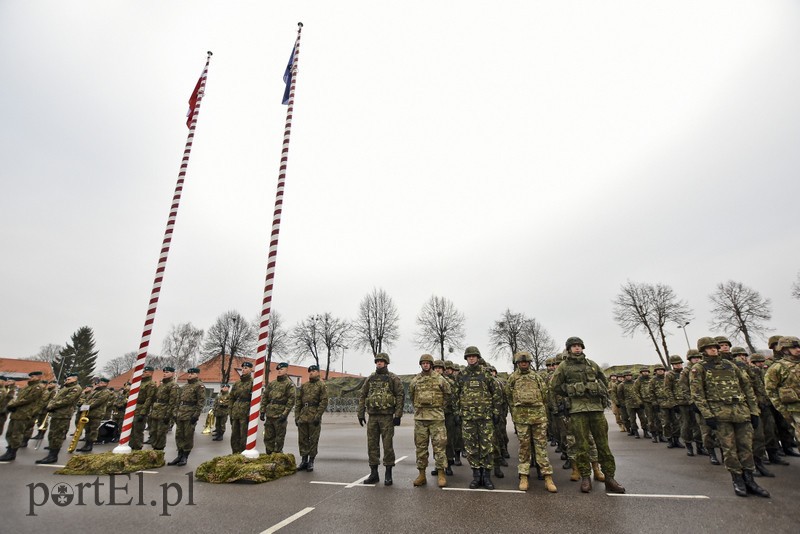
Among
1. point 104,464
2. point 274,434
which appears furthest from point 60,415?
point 274,434

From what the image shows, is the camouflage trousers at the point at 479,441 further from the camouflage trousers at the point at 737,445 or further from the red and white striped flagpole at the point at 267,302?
the red and white striped flagpole at the point at 267,302

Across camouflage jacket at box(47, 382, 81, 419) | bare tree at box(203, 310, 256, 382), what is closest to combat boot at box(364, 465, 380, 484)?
camouflage jacket at box(47, 382, 81, 419)

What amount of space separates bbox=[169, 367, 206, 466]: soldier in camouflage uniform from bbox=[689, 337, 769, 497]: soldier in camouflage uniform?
1008cm

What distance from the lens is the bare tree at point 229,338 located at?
4969cm

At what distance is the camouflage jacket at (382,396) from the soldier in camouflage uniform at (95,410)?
9.72 meters

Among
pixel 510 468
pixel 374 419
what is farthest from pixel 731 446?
pixel 374 419

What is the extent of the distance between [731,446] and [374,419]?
572cm

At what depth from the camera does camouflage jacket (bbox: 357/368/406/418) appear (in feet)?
23.1

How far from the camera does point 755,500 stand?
16.6ft

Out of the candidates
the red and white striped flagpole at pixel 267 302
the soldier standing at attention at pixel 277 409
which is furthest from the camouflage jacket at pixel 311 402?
the red and white striped flagpole at pixel 267 302

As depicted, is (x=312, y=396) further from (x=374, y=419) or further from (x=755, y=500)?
(x=755, y=500)

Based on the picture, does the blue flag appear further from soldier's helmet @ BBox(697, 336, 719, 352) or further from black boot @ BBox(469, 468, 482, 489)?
soldier's helmet @ BBox(697, 336, 719, 352)

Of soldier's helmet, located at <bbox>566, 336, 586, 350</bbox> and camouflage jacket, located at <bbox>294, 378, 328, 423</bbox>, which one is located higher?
soldier's helmet, located at <bbox>566, 336, 586, 350</bbox>

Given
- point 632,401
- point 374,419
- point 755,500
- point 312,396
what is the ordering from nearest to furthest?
1. point 755,500
2. point 374,419
3. point 312,396
4. point 632,401
